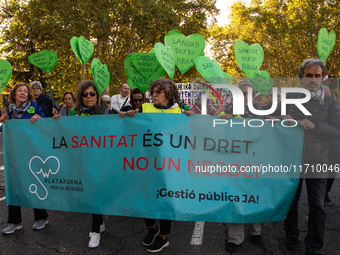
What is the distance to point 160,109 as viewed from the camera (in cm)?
299

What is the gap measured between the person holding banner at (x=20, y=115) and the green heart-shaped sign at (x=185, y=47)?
2350 mm

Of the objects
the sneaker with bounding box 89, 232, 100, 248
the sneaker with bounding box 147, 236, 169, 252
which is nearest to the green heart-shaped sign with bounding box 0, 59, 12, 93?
the sneaker with bounding box 89, 232, 100, 248

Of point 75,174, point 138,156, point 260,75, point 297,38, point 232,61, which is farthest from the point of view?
point 232,61

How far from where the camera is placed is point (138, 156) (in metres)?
2.77

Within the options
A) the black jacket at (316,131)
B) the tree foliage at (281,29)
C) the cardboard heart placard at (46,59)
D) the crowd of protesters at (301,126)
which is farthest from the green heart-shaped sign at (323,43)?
the tree foliage at (281,29)

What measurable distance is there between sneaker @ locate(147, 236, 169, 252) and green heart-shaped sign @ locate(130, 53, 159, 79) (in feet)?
8.62

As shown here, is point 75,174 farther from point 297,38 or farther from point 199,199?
point 297,38

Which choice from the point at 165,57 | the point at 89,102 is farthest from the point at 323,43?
the point at 89,102

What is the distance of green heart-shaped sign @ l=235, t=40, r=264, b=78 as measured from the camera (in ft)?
17.6

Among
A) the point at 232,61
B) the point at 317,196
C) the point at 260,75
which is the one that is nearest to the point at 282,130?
the point at 317,196

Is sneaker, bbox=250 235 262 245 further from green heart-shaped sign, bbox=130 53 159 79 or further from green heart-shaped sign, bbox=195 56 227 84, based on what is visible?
green heart-shaped sign, bbox=195 56 227 84

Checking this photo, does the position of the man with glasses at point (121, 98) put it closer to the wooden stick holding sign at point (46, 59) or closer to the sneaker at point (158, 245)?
the wooden stick holding sign at point (46, 59)

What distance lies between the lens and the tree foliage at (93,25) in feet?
48.6

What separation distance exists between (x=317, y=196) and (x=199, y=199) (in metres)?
1.09
